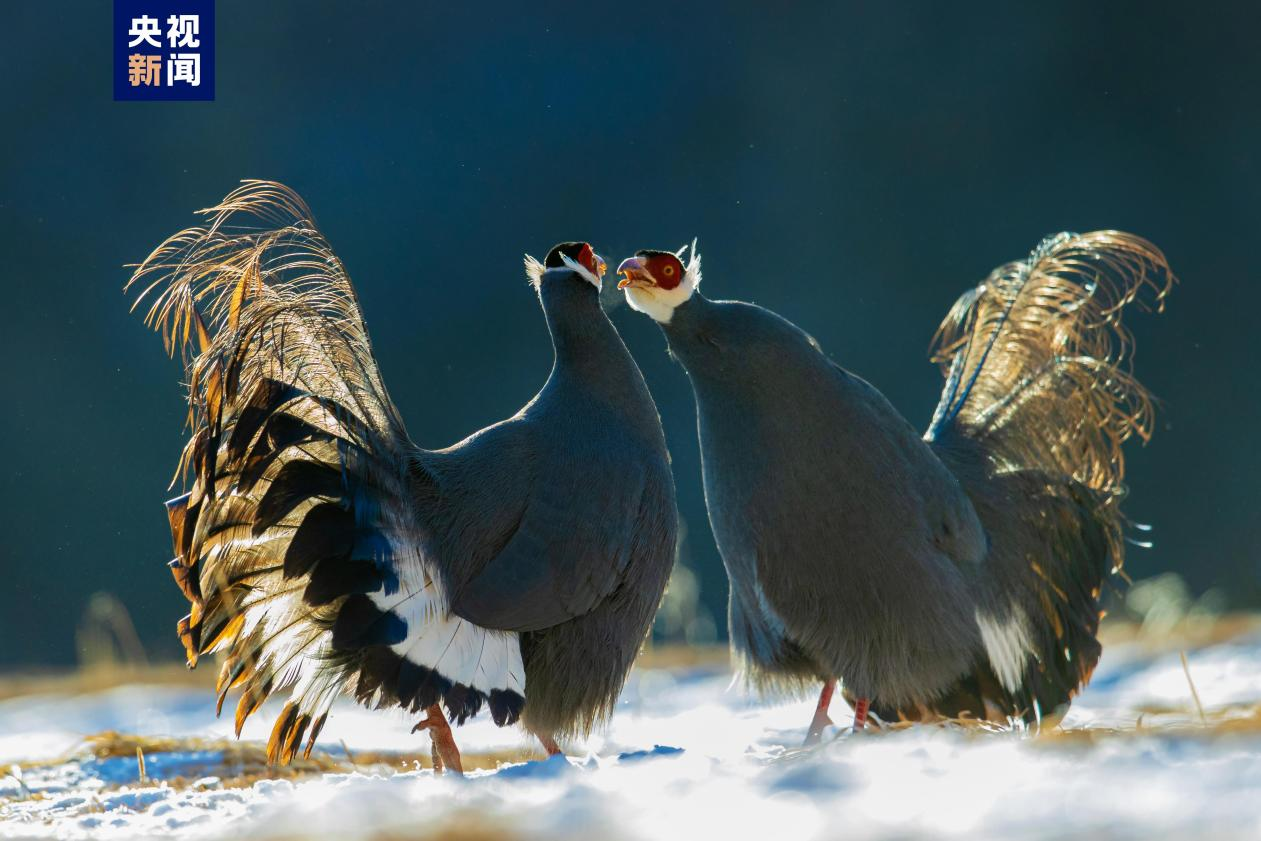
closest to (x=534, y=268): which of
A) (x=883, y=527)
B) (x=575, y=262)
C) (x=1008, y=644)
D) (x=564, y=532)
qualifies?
(x=575, y=262)

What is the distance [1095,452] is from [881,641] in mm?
1018

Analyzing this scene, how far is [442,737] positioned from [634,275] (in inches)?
40.7

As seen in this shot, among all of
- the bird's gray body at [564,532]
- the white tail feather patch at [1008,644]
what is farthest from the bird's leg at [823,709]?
the bird's gray body at [564,532]

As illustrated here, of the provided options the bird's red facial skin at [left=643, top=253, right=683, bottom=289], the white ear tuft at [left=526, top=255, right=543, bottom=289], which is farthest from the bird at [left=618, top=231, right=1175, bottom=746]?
the white ear tuft at [left=526, top=255, right=543, bottom=289]

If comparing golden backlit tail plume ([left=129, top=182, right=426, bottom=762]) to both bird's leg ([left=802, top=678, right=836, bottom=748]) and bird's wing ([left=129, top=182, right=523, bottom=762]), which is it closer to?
bird's wing ([left=129, top=182, right=523, bottom=762])

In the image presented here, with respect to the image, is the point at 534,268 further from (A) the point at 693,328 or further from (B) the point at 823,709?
(B) the point at 823,709

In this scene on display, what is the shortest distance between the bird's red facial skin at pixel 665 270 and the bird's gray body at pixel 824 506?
0.19 ft

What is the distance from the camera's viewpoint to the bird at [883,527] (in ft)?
8.37

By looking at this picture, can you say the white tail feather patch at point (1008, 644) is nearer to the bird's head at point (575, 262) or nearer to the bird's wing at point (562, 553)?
the bird's wing at point (562, 553)

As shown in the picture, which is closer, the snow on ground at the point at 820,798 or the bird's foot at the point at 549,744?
the snow on ground at the point at 820,798

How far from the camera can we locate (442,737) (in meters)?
2.39

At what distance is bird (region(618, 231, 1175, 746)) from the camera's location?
8.37 feet

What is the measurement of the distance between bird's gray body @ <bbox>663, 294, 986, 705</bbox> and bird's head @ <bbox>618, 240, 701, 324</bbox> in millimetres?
26

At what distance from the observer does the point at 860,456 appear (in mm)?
2562
